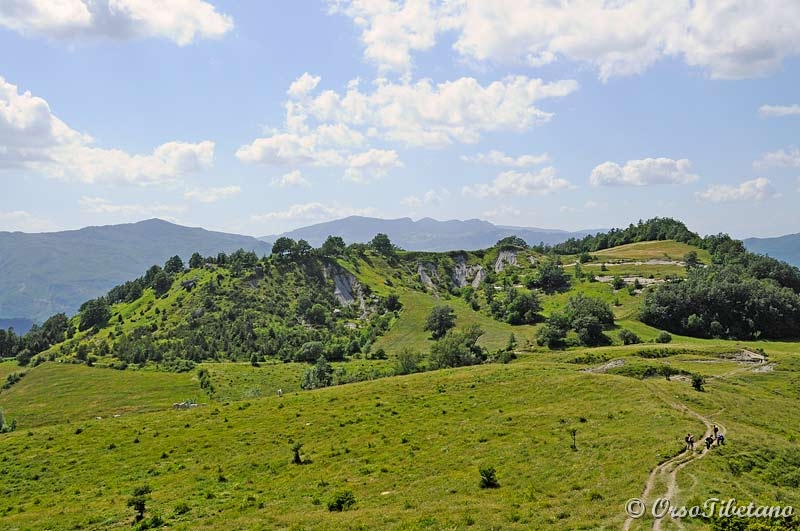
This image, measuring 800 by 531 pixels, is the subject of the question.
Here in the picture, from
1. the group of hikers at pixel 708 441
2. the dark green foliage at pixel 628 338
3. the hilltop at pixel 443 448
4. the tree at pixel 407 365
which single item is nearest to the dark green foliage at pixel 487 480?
the hilltop at pixel 443 448

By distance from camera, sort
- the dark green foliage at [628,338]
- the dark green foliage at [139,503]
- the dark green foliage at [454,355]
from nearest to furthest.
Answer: the dark green foliage at [139,503] → the dark green foliage at [454,355] → the dark green foliage at [628,338]

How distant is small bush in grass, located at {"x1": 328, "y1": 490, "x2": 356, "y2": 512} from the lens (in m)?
29.2

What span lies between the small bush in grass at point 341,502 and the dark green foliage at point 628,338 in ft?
365

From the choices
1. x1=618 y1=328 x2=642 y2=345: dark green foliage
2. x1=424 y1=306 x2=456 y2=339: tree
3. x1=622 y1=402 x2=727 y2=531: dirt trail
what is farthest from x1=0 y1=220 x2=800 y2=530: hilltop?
x1=424 y1=306 x2=456 y2=339: tree

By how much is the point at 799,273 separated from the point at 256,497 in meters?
222

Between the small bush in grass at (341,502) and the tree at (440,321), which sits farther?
the tree at (440,321)

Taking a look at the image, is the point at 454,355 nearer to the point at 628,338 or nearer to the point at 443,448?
the point at 628,338

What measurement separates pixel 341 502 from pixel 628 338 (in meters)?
113

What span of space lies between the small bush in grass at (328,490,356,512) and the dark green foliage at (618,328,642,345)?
4379 inches

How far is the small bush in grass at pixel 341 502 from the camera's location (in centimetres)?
2923

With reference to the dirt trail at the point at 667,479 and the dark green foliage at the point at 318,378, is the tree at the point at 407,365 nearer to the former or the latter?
the dark green foliage at the point at 318,378

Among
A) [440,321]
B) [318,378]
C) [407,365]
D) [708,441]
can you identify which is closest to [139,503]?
[708,441]

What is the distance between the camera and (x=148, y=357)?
530ft

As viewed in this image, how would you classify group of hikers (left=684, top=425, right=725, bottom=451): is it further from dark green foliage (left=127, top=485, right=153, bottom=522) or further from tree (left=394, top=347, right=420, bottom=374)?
tree (left=394, top=347, right=420, bottom=374)
